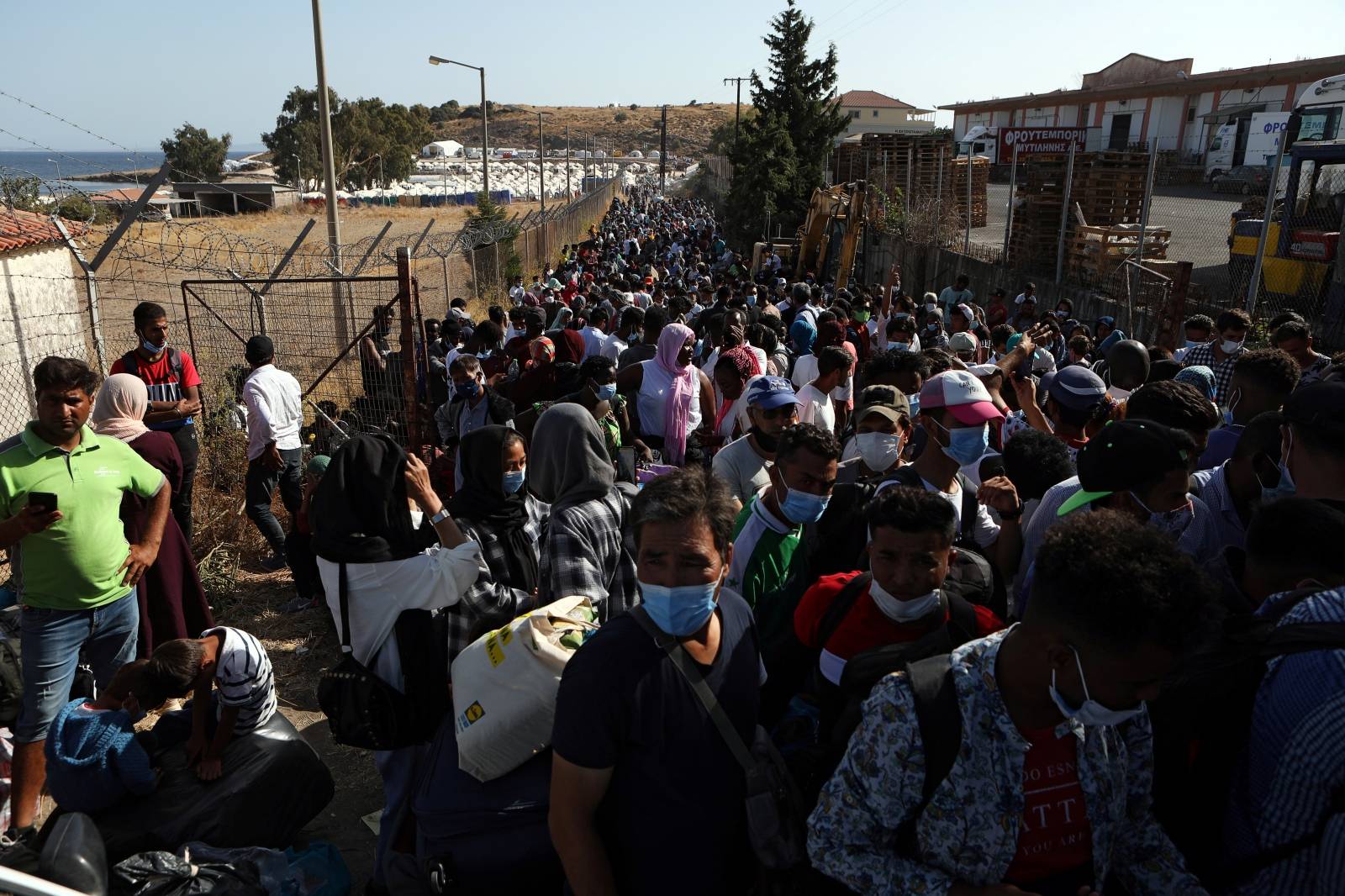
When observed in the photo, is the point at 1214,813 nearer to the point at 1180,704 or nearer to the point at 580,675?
the point at 1180,704

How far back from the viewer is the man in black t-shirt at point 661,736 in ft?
6.17

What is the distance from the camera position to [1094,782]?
68.6 inches

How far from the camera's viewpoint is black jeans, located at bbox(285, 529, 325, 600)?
5395 mm

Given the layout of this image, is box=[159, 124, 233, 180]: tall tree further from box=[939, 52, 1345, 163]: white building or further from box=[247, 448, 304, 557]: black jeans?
box=[247, 448, 304, 557]: black jeans

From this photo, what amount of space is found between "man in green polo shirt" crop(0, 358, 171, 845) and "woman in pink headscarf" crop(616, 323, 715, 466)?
3039 mm

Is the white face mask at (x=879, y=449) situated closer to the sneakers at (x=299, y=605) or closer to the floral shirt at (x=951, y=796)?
the floral shirt at (x=951, y=796)

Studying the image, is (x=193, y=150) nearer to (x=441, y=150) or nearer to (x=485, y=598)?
(x=441, y=150)

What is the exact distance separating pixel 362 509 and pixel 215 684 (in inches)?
42.7

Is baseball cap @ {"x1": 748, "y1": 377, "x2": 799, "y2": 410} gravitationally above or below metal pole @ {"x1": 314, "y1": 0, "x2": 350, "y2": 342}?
below

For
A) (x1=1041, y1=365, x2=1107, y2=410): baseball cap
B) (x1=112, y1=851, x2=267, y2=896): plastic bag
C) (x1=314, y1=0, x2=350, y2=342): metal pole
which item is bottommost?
(x1=112, y1=851, x2=267, y2=896): plastic bag

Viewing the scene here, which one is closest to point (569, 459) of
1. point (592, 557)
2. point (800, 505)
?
point (592, 557)

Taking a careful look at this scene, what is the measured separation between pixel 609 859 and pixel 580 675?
0.47 m

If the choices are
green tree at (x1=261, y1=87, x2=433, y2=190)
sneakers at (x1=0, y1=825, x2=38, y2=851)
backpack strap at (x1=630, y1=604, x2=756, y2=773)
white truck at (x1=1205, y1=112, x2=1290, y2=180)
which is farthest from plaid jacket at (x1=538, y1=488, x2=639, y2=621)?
green tree at (x1=261, y1=87, x2=433, y2=190)

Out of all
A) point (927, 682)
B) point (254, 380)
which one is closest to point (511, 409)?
point (254, 380)
